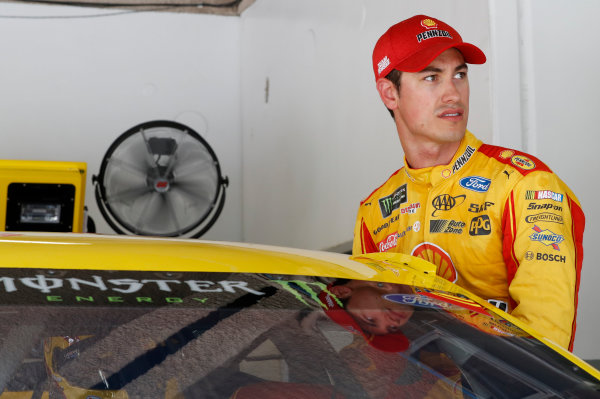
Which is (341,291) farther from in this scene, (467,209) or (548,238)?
(467,209)

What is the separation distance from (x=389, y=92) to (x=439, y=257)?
606mm

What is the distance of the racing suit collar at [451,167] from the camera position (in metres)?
2.43

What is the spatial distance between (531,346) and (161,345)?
560 mm

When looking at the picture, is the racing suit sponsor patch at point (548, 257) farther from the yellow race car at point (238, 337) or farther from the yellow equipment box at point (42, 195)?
the yellow equipment box at point (42, 195)

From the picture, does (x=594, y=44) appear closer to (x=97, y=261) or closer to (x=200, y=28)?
(x=97, y=261)

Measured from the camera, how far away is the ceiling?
794cm

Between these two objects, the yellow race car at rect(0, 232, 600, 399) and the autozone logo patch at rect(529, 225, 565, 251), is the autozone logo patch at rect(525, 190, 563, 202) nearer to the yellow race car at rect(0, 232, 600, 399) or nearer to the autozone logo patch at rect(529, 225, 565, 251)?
the autozone logo patch at rect(529, 225, 565, 251)

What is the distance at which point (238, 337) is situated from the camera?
51.4 inches

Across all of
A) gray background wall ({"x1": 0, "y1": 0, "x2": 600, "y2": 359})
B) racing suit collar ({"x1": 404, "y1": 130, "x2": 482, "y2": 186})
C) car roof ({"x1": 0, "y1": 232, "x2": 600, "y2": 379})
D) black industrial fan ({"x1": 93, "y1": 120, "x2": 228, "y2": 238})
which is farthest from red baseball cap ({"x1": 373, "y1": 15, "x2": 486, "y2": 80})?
black industrial fan ({"x1": 93, "y1": 120, "x2": 228, "y2": 238})

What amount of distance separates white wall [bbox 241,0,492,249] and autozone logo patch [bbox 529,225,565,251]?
5.29 feet

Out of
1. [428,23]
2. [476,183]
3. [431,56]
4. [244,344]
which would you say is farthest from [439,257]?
[244,344]

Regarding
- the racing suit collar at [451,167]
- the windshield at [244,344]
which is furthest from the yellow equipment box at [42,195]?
the windshield at [244,344]

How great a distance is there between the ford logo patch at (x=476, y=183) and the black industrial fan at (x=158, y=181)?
11.5ft

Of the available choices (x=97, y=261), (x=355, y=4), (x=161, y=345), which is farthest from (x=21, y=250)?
(x=355, y=4)
